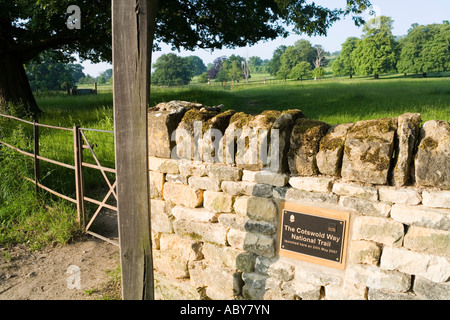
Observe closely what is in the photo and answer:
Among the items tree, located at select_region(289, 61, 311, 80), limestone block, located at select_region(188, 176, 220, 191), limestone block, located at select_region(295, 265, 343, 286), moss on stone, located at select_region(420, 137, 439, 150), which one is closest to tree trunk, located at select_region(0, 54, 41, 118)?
limestone block, located at select_region(188, 176, 220, 191)

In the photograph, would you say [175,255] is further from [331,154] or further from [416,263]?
[416,263]

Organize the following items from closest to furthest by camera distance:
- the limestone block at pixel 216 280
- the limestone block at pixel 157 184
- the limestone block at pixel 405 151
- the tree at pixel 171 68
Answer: the limestone block at pixel 405 151, the limestone block at pixel 216 280, the limestone block at pixel 157 184, the tree at pixel 171 68

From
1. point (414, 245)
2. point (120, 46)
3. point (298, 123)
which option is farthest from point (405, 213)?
point (120, 46)

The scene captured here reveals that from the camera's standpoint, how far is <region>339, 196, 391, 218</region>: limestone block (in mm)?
2252

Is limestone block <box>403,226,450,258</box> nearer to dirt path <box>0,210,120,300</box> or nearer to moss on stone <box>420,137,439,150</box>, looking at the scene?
moss on stone <box>420,137,439,150</box>

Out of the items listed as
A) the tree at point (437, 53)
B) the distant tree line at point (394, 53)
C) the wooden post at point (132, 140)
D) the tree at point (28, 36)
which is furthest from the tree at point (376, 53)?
the wooden post at point (132, 140)

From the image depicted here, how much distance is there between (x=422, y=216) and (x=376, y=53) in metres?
45.5

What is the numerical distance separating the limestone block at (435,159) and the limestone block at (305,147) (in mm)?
635

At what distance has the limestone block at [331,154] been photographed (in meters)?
2.39

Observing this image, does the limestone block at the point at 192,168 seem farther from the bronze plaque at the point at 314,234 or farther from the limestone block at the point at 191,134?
the bronze plaque at the point at 314,234

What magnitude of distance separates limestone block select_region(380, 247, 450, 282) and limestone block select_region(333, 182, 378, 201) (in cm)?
35

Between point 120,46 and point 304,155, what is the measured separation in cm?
145

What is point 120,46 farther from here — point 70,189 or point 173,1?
point 173,1

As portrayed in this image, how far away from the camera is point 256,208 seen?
2.75m
